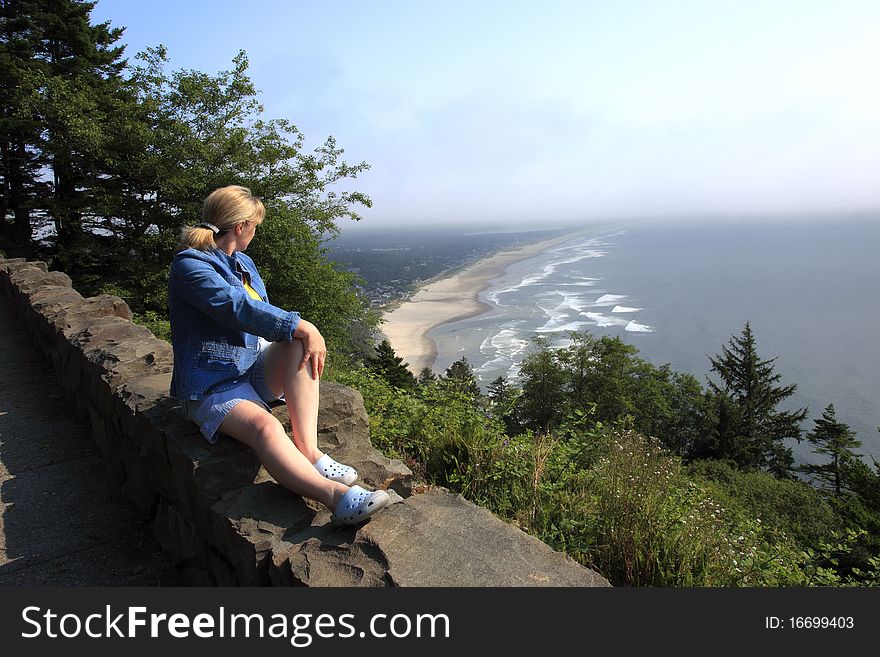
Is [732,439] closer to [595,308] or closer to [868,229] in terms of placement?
[595,308]

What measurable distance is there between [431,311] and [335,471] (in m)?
73.6

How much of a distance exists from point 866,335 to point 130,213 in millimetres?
65458

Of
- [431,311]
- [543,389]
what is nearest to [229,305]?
[543,389]

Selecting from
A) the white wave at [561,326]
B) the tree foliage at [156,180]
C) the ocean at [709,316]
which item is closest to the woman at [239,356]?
the tree foliage at [156,180]

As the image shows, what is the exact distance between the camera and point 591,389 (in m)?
33.5

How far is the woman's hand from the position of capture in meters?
2.35

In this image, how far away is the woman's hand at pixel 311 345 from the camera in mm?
2352

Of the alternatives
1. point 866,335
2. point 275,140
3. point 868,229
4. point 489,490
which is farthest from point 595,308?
point 868,229

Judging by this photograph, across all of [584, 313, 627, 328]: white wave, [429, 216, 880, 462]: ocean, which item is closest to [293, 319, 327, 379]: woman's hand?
[429, 216, 880, 462]: ocean

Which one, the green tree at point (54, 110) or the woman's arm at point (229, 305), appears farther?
the green tree at point (54, 110)

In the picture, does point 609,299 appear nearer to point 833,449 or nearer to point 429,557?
point 833,449

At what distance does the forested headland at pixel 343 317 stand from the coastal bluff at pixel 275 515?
1.02 meters

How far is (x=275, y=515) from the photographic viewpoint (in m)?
2.12

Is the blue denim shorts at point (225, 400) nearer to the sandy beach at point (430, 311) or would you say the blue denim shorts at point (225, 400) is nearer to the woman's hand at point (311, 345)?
the woman's hand at point (311, 345)
